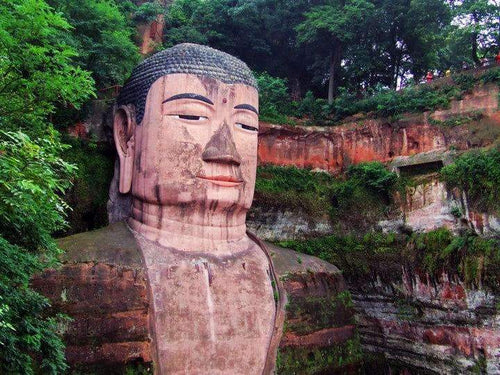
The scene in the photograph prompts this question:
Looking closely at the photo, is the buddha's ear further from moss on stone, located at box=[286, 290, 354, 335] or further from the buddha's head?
moss on stone, located at box=[286, 290, 354, 335]

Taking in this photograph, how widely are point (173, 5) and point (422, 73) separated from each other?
10.2 meters

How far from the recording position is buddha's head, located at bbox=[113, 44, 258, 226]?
28.7 feet

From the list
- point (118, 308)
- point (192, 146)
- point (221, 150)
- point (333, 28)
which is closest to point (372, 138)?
point (333, 28)

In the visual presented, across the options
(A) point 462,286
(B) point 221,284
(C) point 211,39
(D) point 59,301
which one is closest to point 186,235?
(B) point 221,284

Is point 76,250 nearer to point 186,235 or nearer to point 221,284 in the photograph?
point 186,235

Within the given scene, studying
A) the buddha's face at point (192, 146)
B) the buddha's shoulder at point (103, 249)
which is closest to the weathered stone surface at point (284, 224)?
the buddha's face at point (192, 146)

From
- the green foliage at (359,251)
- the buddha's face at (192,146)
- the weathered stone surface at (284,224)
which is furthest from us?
the weathered stone surface at (284,224)

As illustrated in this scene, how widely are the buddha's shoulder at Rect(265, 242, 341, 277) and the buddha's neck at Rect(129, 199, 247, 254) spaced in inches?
39.8

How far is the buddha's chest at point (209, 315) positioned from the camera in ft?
25.6

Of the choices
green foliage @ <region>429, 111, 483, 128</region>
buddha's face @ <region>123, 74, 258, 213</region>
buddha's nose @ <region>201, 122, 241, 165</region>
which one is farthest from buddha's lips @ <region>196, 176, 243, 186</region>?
green foliage @ <region>429, 111, 483, 128</region>

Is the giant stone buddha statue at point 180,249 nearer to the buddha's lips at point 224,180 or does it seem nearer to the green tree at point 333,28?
the buddha's lips at point 224,180

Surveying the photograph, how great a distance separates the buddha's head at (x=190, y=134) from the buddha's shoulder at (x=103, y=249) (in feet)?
2.88

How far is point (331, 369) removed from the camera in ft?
29.8

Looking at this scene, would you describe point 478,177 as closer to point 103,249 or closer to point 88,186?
point 103,249
